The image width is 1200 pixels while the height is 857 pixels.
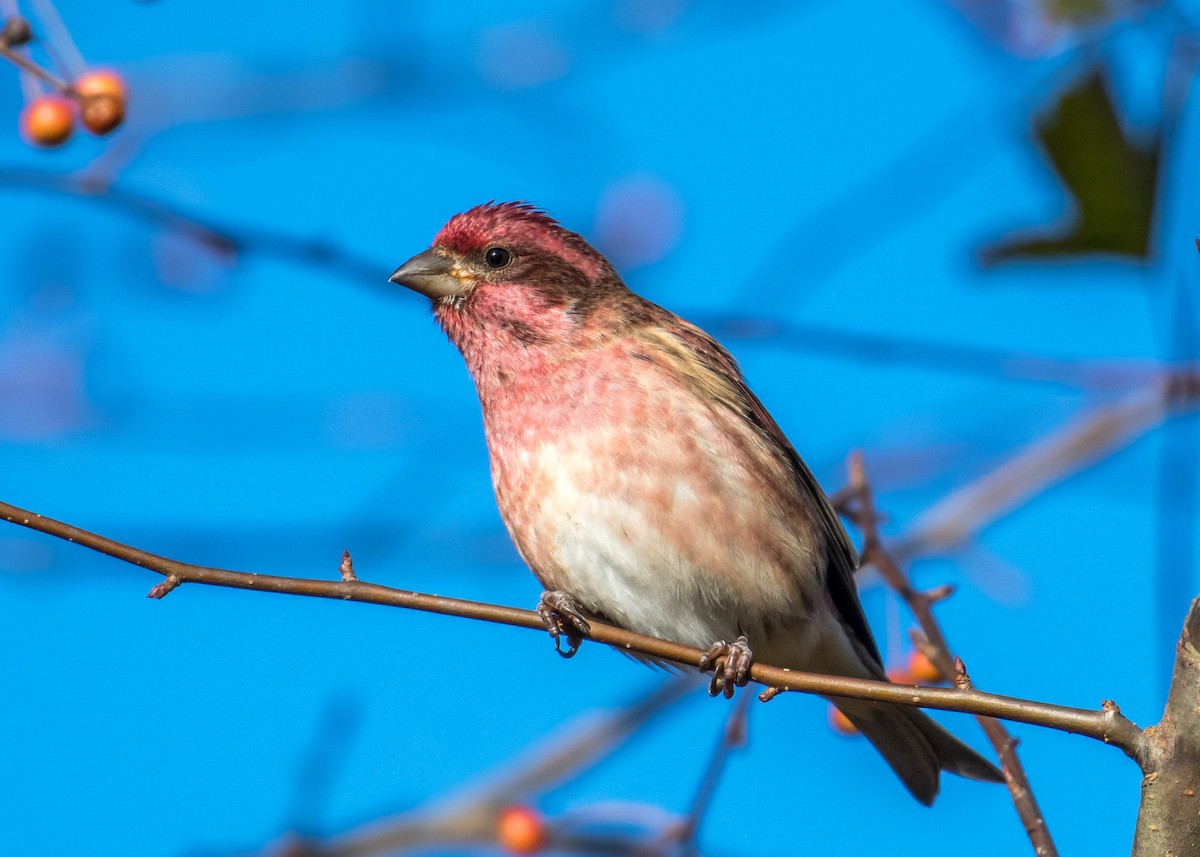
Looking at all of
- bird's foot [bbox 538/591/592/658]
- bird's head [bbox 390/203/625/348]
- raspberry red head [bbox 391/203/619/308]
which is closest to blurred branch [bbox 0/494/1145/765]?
bird's foot [bbox 538/591/592/658]

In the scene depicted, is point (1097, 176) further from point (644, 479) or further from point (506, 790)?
point (506, 790)

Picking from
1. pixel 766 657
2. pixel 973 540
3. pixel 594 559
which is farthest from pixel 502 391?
pixel 973 540

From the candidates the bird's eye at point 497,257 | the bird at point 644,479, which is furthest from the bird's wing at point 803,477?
the bird's eye at point 497,257

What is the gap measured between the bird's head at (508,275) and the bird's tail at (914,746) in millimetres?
1865

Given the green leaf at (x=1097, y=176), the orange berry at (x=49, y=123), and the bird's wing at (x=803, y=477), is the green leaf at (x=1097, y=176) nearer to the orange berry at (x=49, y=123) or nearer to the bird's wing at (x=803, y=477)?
the bird's wing at (x=803, y=477)

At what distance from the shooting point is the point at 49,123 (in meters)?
5.37

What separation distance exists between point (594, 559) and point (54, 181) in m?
2.18

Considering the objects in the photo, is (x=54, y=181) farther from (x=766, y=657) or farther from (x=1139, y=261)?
(x=1139, y=261)

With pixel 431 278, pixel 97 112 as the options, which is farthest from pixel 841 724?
pixel 97 112

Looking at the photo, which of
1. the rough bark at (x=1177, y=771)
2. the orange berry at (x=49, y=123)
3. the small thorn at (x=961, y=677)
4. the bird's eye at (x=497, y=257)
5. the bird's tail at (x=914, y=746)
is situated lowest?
the rough bark at (x=1177, y=771)

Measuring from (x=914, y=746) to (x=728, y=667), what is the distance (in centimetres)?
107

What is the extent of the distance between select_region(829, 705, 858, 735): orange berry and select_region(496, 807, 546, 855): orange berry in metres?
1.30

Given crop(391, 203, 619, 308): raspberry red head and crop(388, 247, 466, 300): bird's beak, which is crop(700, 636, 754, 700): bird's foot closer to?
crop(391, 203, 619, 308): raspberry red head

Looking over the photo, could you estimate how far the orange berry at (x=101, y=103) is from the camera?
530 cm
